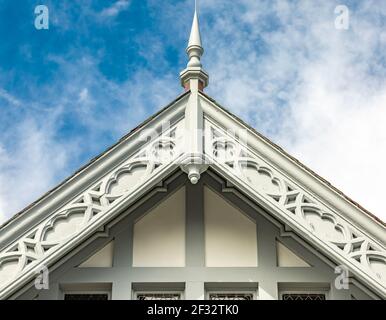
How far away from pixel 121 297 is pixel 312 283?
246 centimetres

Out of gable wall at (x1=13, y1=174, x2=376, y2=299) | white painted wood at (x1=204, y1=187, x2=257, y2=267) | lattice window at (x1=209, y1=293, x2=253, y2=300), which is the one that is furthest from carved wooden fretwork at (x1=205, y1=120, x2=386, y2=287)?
lattice window at (x1=209, y1=293, x2=253, y2=300)


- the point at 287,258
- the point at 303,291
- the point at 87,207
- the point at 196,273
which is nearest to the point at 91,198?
the point at 87,207

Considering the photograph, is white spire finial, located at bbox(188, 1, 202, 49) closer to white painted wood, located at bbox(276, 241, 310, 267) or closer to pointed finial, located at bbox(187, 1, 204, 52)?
pointed finial, located at bbox(187, 1, 204, 52)

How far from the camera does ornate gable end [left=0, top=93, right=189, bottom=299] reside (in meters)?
11.2

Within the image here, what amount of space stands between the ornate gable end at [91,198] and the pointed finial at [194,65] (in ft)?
1.47

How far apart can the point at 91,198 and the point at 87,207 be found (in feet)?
0.45

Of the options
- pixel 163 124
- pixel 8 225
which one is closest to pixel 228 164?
pixel 163 124

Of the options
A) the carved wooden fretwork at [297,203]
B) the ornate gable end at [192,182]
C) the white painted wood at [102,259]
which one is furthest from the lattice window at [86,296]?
the carved wooden fretwork at [297,203]

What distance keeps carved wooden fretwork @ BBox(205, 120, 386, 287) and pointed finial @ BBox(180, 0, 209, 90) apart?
2.56 ft

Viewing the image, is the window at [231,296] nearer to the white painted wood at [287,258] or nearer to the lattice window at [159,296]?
the lattice window at [159,296]

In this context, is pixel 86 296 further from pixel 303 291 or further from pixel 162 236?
pixel 303 291

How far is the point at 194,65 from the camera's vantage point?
1270cm
